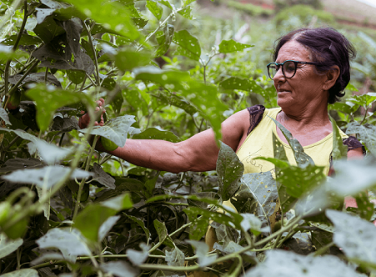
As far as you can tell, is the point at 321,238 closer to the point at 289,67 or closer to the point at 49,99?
the point at 49,99

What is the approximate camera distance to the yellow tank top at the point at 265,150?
1085 millimetres

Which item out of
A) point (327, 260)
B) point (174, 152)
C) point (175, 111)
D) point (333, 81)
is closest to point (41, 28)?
point (174, 152)

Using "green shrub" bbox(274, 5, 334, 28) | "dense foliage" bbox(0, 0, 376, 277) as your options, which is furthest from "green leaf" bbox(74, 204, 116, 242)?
"green shrub" bbox(274, 5, 334, 28)

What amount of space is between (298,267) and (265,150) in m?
0.83

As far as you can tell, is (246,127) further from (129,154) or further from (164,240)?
(164,240)

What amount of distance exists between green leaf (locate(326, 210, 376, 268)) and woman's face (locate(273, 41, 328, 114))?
85 centimetres

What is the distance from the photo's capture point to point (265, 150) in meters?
1.14

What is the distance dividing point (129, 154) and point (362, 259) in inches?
32.4

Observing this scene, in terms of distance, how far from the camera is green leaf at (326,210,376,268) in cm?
36

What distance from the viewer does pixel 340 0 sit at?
1518cm

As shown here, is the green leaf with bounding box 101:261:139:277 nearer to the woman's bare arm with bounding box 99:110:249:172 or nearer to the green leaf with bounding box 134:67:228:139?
the green leaf with bounding box 134:67:228:139

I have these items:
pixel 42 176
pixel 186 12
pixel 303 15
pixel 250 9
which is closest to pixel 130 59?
pixel 42 176

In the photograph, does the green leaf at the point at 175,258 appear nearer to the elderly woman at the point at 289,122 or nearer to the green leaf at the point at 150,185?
the green leaf at the point at 150,185

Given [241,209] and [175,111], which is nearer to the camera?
[241,209]
